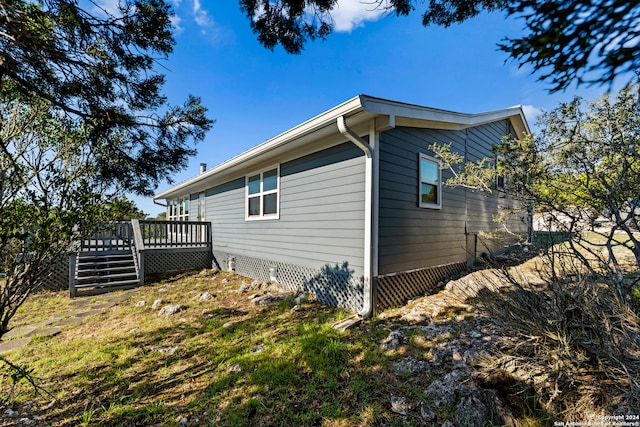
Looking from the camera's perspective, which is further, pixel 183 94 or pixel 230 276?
pixel 230 276

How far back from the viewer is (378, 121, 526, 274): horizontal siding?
4637mm

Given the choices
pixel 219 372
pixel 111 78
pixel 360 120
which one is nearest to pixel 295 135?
pixel 360 120

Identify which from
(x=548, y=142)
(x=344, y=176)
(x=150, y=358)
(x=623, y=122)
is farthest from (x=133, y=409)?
(x=623, y=122)

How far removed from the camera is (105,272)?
7.81m

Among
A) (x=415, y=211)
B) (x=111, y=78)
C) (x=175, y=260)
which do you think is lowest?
(x=175, y=260)

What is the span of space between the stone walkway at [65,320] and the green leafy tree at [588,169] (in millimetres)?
6980

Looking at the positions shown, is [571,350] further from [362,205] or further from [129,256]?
[129,256]

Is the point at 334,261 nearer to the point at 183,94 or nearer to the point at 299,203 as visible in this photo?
the point at 299,203

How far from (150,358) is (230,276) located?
15.6 feet

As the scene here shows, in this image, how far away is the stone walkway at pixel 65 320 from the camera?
4.05 m

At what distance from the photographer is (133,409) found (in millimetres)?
2473

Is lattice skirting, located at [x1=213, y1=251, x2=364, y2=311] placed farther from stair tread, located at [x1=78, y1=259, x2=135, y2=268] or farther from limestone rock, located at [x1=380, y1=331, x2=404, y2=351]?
stair tread, located at [x1=78, y1=259, x2=135, y2=268]

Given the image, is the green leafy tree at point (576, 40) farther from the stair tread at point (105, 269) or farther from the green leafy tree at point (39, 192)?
the stair tread at point (105, 269)

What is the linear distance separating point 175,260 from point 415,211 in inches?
326
